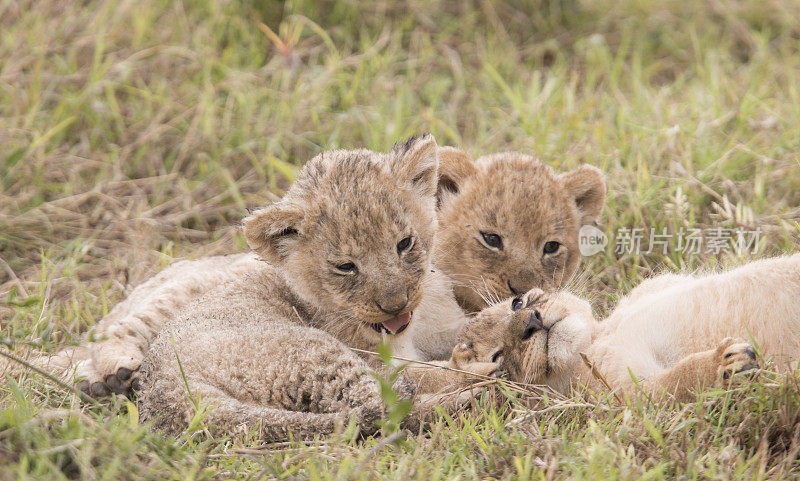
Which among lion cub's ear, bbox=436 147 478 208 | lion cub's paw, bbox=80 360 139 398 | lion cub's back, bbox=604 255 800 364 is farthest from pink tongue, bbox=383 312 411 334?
lion cub's paw, bbox=80 360 139 398

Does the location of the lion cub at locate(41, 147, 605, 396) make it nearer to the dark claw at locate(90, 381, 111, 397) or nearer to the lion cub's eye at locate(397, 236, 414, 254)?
the dark claw at locate(90, 381, 111, 397)

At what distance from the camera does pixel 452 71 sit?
799cm

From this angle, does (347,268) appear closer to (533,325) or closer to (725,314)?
(533,325)

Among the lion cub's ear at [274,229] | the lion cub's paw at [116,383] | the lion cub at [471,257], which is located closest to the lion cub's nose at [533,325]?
the lion cub at [471,257]

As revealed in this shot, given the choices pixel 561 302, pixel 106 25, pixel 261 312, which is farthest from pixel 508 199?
pixel 106 25

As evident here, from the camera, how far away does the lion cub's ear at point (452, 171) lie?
203 inches

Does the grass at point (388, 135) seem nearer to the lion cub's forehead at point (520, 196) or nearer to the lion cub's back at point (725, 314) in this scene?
the lion cub's back at point (725, 314)

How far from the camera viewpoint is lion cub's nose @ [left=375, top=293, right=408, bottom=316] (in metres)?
4.12

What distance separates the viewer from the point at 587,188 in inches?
202

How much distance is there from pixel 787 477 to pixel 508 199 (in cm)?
222

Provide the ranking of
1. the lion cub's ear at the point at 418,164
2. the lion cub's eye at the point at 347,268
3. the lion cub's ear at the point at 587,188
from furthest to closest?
the lion cub's ear at the point at 587,188 → the lion cub's ear at the point at 418,164 → the lion cub's eye at the point at 347,268

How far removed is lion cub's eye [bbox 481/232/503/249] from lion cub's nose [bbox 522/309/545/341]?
93 cm

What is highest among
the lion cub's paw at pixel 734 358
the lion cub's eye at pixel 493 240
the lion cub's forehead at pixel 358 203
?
the lion cub's forehead at pixel 358 203

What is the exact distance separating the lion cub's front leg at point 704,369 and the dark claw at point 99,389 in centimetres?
257
